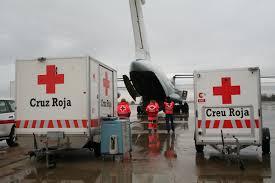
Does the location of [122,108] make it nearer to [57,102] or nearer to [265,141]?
[57,102]

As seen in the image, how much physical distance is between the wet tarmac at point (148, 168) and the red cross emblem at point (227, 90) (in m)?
1.47

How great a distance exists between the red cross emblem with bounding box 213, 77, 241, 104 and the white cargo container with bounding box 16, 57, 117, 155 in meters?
3.23

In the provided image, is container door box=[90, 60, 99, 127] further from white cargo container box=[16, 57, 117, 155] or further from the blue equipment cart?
the blue equipment cart

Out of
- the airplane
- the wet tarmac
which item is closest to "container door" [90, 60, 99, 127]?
the wet tarmac

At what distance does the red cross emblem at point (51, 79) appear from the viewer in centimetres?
891

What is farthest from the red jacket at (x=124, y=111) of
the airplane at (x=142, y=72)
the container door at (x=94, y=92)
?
the airplane at (x=142, y=72)

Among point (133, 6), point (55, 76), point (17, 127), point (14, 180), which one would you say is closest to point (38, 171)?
point (14, 180)

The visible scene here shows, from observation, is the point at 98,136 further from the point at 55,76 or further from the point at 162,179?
the point at 162,179

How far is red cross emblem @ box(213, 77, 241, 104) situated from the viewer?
870 centimetres

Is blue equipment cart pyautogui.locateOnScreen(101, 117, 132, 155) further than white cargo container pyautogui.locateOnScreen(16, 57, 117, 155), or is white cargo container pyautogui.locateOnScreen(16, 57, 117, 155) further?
blue equipment cart pyautogui.locateOnScreen(101, 117, 132, 155)

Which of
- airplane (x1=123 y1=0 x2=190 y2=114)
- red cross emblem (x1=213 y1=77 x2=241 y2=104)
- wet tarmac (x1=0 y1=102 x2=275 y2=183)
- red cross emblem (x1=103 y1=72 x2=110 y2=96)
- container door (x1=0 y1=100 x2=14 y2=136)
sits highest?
airplane (x1=123 y1=0 x2=190 y2=114)

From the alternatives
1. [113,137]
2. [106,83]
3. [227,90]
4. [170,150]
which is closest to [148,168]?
[113,137]

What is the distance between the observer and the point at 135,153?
10312 millimetres

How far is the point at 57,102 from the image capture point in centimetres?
888
